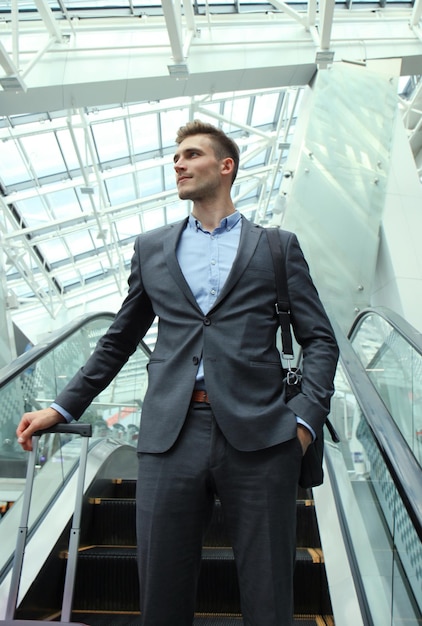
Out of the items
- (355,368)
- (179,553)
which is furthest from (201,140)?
(355,368)

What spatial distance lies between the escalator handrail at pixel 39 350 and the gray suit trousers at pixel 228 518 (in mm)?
1676

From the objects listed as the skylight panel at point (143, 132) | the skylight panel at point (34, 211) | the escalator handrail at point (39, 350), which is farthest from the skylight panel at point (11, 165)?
the escalator handrail at point (39, 350)

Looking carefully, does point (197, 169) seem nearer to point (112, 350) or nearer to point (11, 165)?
point (112, 350)

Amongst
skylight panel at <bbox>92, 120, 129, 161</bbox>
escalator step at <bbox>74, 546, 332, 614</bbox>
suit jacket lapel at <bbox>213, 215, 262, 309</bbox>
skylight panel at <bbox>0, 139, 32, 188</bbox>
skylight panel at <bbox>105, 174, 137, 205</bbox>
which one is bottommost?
escalator step at <bbox>74, 546, 332, 614</bbox>

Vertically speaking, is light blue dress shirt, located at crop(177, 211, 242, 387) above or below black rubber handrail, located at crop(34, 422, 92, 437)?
above

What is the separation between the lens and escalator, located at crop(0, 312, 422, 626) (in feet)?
9.36

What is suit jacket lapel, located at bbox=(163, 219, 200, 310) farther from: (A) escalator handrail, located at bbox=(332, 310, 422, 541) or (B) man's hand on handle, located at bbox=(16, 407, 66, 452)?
(A) escalator handrail, located at bbox=(332, 310, 422, 541)

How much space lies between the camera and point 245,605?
1837mm

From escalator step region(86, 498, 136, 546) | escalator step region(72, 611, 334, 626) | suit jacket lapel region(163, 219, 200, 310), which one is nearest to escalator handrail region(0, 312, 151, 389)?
escalator step region(86, 498, 136, 546)

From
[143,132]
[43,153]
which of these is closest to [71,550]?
[143,132]

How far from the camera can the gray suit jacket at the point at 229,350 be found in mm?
1875

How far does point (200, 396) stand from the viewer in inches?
76.0

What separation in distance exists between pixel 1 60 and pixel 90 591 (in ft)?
22.8

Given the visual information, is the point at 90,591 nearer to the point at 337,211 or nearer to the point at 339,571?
the point at 339,571
